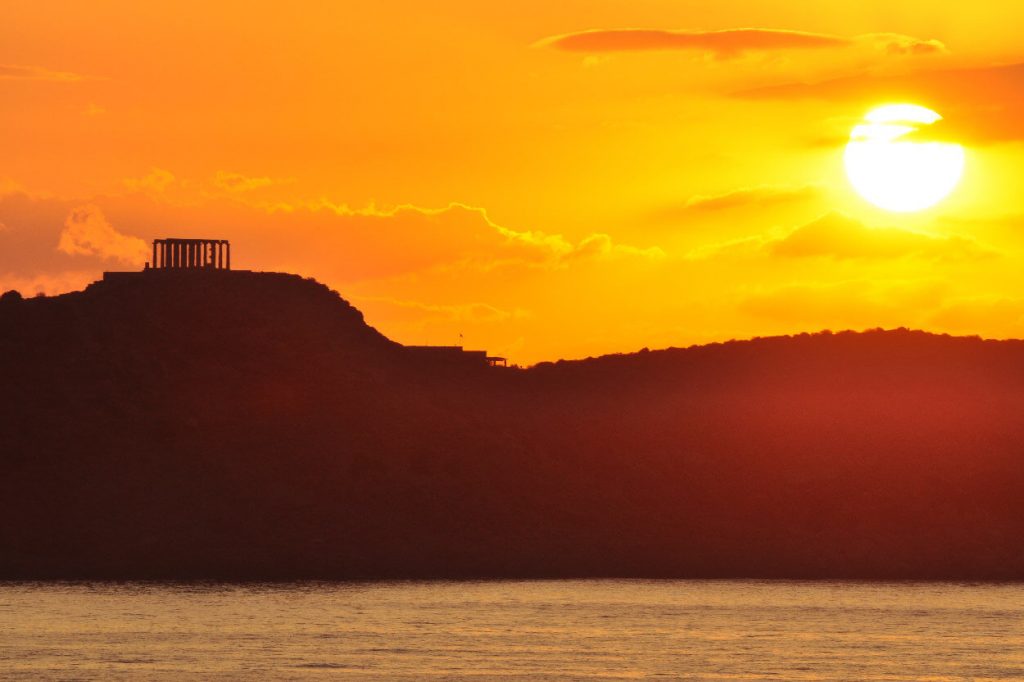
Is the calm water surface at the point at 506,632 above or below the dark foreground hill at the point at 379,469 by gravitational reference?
below

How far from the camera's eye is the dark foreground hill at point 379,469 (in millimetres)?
153000

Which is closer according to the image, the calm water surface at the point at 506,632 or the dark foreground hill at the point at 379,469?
the calm water surface at the point at 506,632

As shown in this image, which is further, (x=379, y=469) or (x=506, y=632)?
(x=379, y=469)

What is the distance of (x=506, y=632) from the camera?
11006 cm

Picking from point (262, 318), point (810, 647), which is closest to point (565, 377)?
point (262, 318)

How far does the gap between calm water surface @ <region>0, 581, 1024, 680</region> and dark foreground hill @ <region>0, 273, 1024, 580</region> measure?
11.0m

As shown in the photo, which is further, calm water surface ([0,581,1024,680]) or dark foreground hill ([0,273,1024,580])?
dark foreground hill ([0,273,1024,580])

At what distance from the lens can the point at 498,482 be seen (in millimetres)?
161250

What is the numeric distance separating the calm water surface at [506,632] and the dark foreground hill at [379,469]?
36.0 feet

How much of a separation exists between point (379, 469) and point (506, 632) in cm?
5115

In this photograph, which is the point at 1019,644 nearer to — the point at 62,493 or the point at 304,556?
the point at 304,556

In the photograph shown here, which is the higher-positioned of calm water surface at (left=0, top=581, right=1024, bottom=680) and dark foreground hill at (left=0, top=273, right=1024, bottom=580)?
dark foreground hill at (left=0, top=273, right=1024, bottom=580)

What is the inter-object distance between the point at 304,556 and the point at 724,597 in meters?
31.0

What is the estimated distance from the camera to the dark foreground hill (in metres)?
153
